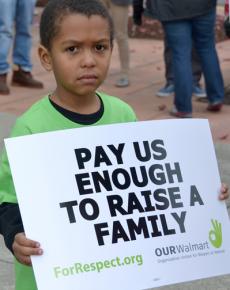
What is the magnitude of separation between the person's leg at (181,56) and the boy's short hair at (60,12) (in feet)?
14.5

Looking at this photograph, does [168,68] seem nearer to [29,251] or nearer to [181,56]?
[181,56]

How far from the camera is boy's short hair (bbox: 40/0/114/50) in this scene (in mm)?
2477

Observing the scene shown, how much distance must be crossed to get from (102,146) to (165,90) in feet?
19.3

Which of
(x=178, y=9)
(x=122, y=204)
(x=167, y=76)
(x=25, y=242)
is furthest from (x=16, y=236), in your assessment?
(x=167, y=76)

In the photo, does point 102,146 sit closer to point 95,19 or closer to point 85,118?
point 85,118

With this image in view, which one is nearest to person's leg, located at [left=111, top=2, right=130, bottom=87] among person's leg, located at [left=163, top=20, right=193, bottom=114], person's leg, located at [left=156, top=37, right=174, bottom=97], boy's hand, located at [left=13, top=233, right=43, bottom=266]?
person's leg, located at [left=156, top=37, right=174, bottom=97]

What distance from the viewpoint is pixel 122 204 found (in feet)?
8.14

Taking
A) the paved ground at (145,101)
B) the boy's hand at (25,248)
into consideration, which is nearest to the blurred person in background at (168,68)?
the paved ground at (145,101)

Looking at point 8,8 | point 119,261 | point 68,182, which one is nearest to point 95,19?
point 68,182

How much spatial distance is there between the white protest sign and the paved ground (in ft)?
5.45

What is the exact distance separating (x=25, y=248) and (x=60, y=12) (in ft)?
2.39

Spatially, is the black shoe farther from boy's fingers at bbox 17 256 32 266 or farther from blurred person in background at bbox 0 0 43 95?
boy's fingers at bbox 17 256 32 266

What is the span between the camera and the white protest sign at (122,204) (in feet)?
7.80

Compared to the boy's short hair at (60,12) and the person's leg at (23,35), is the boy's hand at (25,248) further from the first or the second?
the person's leg at (23,35)
